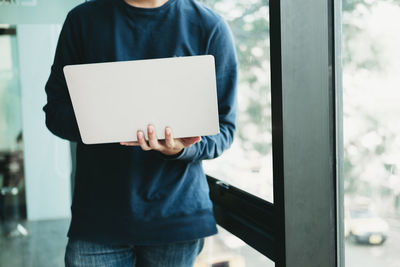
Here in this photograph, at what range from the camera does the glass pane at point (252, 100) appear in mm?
1316

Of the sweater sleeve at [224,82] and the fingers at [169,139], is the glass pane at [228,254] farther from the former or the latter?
the fingers at [169,139]

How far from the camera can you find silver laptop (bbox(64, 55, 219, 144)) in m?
0.89

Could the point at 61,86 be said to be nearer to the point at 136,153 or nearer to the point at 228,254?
the point at 136,153

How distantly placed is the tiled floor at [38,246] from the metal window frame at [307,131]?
111 cm

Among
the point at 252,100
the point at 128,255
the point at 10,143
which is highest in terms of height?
the point at 252,100

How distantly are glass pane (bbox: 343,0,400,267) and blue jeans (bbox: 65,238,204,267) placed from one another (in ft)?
1.40

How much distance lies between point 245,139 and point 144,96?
0.66 meters

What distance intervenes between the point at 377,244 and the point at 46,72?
4.38 ft

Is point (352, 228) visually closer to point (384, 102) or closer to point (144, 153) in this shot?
point (384, 102)

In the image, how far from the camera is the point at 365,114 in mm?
1018

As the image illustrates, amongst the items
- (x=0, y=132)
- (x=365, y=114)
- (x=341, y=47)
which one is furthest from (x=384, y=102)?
(x=0, y=132)

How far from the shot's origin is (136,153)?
1.10 meters

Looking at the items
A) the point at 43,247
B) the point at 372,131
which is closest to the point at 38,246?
the point at 43,247

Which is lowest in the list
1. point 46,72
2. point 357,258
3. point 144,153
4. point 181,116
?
point 357,258
